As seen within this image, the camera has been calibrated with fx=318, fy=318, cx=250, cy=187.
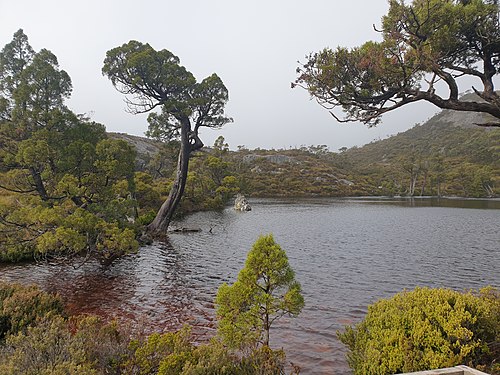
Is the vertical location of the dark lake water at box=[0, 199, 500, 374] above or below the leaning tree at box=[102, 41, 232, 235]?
below

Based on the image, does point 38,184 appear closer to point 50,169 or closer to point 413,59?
point 50,169

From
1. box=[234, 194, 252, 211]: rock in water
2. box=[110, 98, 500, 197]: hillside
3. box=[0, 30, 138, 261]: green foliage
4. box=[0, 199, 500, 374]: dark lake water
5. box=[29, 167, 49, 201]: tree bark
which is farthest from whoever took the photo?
box=[110, 98, 500, 197]: hillside

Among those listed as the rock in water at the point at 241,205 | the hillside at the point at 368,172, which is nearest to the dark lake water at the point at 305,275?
the rock in water at the point at 241,205

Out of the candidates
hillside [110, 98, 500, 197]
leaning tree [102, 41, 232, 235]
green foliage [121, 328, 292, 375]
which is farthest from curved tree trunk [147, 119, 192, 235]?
hillside [110, 98, 500, 197]

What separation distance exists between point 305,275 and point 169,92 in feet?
50.1

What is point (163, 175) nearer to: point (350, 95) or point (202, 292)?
point (202, 292)

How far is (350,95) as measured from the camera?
829 cm

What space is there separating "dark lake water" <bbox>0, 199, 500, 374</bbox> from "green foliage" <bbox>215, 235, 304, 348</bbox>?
1.60 meters

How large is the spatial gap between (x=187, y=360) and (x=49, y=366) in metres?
1.62

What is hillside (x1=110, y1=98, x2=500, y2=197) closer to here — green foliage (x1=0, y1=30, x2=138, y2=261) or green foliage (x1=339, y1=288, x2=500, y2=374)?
green foliage (x1=0, y1=30, x2=138, y2=261)

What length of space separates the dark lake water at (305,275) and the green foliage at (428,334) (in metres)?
2.10

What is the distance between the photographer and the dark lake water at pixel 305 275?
8.67m

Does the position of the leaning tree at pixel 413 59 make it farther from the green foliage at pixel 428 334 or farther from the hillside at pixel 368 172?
the hillside at pixel 368 172

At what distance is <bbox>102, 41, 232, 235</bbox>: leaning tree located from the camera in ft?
67.3
